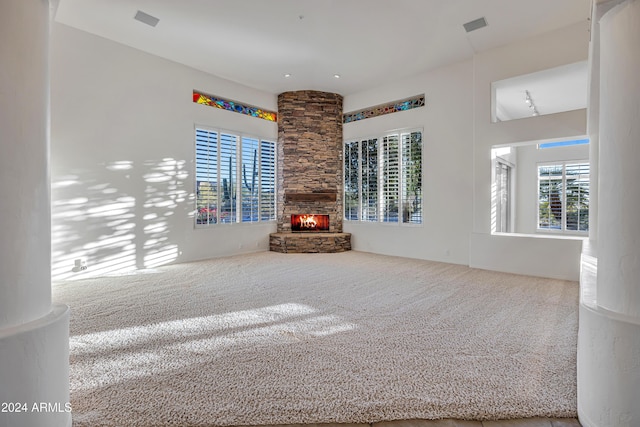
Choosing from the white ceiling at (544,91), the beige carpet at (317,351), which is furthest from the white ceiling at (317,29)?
the beige carpet at (317,351)

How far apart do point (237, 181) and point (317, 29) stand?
3849 millimetres

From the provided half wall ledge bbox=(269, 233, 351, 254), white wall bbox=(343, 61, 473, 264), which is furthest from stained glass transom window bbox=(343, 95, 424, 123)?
half wall ledge bbox=(269, 233, 351, 254)

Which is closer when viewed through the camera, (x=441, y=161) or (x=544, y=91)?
(x=441, y=161)

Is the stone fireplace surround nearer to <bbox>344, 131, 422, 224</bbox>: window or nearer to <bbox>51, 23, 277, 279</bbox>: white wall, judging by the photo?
<bbox>344, 131, 422, 224</bbox>: window

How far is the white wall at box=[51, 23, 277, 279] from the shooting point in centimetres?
510

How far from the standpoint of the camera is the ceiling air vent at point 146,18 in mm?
4805

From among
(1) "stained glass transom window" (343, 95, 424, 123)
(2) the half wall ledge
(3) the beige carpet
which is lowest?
(3) the beige carpet

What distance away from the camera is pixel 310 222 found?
28.2 ft

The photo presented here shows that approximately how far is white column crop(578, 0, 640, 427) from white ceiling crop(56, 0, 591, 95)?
3.53m

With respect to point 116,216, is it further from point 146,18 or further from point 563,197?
point 563,197

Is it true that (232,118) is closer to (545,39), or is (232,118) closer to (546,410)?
(545,39)

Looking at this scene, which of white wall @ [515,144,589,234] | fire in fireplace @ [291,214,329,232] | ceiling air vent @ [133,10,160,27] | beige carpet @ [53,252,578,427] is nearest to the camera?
beige carpet @ [53,252,578,427]

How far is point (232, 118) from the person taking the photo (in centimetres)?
763

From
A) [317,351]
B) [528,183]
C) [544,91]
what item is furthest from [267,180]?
[528,183]
